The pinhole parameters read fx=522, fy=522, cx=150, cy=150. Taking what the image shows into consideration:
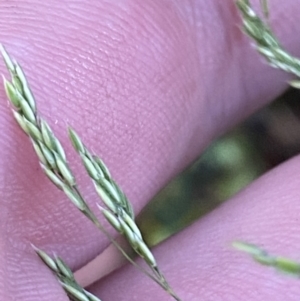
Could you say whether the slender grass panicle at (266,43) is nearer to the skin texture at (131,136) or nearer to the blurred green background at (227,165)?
the skin texture at (131,136)

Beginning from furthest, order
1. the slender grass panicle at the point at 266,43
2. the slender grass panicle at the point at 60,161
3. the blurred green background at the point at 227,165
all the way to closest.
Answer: the blurred green background at the point at 227,165, the slender grass panicle at the point at 266,43, the slender grass panicle at the point at 60,161

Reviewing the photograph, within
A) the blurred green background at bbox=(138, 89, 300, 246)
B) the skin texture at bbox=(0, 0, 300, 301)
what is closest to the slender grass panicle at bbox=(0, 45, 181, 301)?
the skin texture at bbox=(0, 0, 300, 301)

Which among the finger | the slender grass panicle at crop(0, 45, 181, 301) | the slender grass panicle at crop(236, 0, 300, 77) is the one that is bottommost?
the finger

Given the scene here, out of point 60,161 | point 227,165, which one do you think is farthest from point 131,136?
point 227,165

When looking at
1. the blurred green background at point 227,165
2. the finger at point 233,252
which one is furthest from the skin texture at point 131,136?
the blurred green background at point 227,165

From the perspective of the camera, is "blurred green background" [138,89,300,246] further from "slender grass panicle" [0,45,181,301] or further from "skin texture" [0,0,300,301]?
"slender grass panicle" [0,45,181,301]

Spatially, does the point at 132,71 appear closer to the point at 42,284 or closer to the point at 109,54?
the point at 109,54

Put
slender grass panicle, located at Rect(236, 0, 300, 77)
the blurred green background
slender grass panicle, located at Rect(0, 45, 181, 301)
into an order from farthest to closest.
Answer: the blurred green background
slender grass panicle, located at Rect(236, 0, 300, 77)
slender grass panicle, located at Rect(0, 45, 181, 301)
